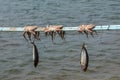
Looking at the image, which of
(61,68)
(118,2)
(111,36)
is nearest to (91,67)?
(61,68)

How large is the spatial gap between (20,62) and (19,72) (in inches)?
35.7

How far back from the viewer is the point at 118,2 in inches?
858

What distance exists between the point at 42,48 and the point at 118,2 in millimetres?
9145

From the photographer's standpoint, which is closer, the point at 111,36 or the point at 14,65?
the point at 14,65

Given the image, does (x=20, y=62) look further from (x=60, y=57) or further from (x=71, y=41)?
(x=71, y=41)

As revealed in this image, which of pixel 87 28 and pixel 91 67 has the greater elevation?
pixel 87 28

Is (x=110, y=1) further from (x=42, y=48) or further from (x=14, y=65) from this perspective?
(x=14, y=65)

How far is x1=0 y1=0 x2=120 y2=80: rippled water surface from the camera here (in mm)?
11688

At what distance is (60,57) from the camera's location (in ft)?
42.9

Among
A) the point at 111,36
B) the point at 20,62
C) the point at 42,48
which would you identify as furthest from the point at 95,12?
the point at 20,62

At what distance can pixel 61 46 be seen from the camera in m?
14.2

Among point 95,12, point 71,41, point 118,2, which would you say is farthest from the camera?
Answer: point 118,2

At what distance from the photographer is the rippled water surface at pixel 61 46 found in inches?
460

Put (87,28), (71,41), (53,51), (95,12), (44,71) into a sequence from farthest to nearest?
(95,12), (71,41), (53,51), (44,71), (87,28)
